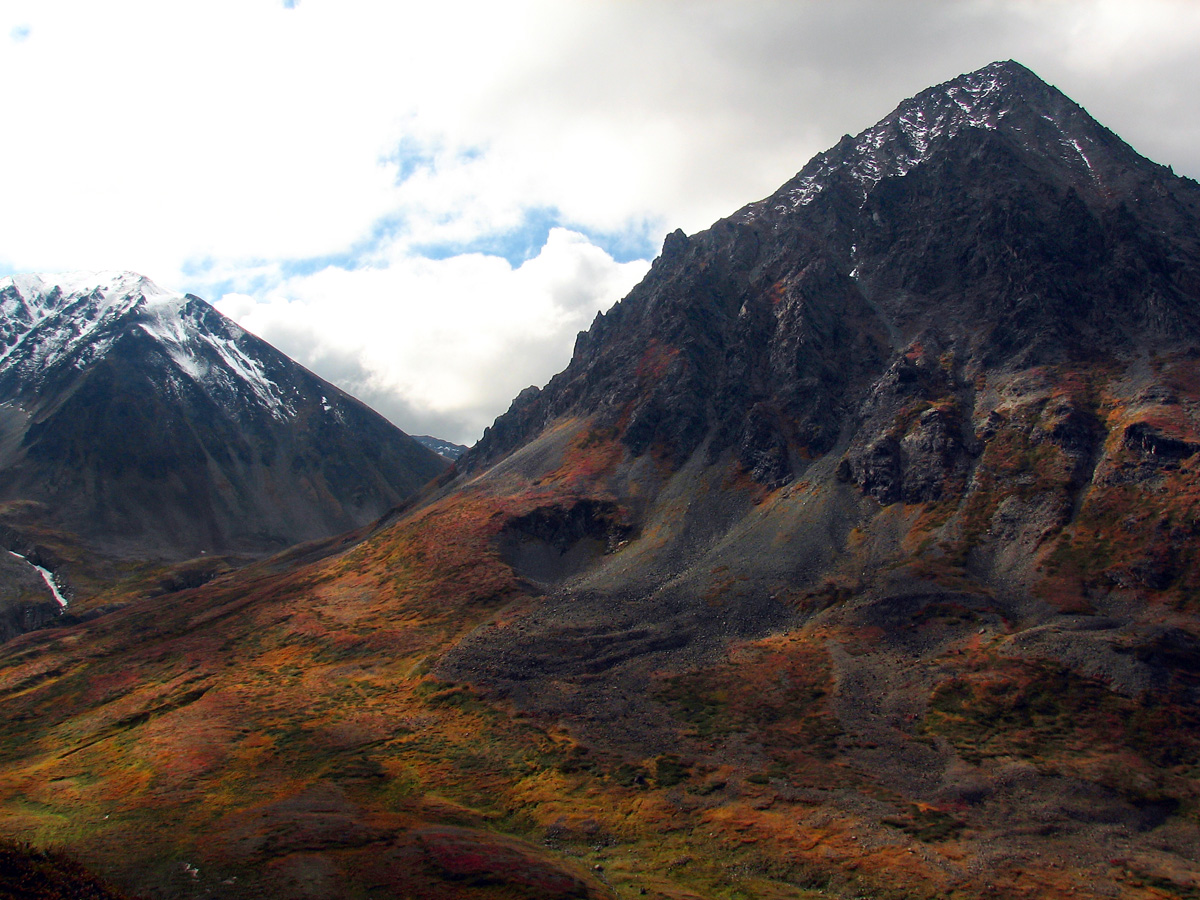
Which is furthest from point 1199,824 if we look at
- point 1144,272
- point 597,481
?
point 1144,272

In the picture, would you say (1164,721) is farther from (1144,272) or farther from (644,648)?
(1144,272)

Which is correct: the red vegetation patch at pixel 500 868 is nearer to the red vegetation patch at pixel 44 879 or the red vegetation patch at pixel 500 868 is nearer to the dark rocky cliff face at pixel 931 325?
the red vegetation patch at pixel 44 879

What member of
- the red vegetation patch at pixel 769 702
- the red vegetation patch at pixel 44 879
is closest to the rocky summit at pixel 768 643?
the red vegetation patch at pixel 769 702

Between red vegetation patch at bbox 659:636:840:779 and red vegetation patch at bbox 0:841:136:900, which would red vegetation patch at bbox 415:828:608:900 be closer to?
red vegetation patch at bbox 0:841:136:900

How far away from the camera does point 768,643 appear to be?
9800 centimetres

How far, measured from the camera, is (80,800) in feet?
210

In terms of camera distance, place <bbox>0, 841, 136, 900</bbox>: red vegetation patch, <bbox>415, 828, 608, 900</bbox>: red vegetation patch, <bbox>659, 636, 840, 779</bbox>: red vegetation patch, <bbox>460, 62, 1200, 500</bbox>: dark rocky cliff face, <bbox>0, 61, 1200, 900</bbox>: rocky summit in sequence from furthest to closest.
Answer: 1. <bbox>460, 62, 1200, 500</bbox>: dark rocky cliff face
2. <bbox>659, 636, 840, 779</bbox>: red vegetation patch
3. <bbox>0, 61, 1200, 900</bbox>: rocky summit
4. <bbox>415, 828, 608, 900</bbox>: red vegetation patch
5. <bbox>0, 841, 136, 900</bbox>: red vegetation patch

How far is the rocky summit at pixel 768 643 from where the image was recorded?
177ft

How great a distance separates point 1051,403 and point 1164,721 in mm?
73293

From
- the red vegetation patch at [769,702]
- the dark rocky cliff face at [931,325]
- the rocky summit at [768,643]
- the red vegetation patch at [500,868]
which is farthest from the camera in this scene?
the dark rocky cliff face at [931,325]

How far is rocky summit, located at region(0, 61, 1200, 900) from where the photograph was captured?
54.0 meters

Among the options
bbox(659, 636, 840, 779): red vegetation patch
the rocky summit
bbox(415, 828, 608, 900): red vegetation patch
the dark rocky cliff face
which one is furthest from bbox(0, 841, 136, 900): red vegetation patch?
the dark rocky cliff face

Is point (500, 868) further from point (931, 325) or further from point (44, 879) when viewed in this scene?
point (931, 325)

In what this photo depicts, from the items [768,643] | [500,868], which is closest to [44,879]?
[500,868]
